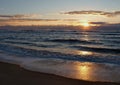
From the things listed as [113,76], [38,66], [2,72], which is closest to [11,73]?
[2,72]

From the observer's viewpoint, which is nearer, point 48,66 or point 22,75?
point 22,75

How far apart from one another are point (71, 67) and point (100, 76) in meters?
2.41

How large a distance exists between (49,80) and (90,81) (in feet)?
5.05

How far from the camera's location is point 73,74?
445 inches

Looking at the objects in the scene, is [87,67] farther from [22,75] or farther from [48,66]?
[22,75]

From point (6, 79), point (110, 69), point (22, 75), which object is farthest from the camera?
point (110, 69)

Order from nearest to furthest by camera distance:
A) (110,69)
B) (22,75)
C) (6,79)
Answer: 1. (6,79)
2. (22,75)
3. (110,69)

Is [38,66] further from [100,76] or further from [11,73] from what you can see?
[100,76]

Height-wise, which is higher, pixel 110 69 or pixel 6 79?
pixel 6 79

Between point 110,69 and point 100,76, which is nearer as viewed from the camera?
point 100,76

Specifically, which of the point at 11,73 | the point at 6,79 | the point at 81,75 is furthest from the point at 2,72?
the point at 81,75

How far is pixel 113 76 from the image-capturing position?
10898 mm

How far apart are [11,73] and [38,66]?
2367 millimetres

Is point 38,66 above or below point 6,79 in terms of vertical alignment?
below
